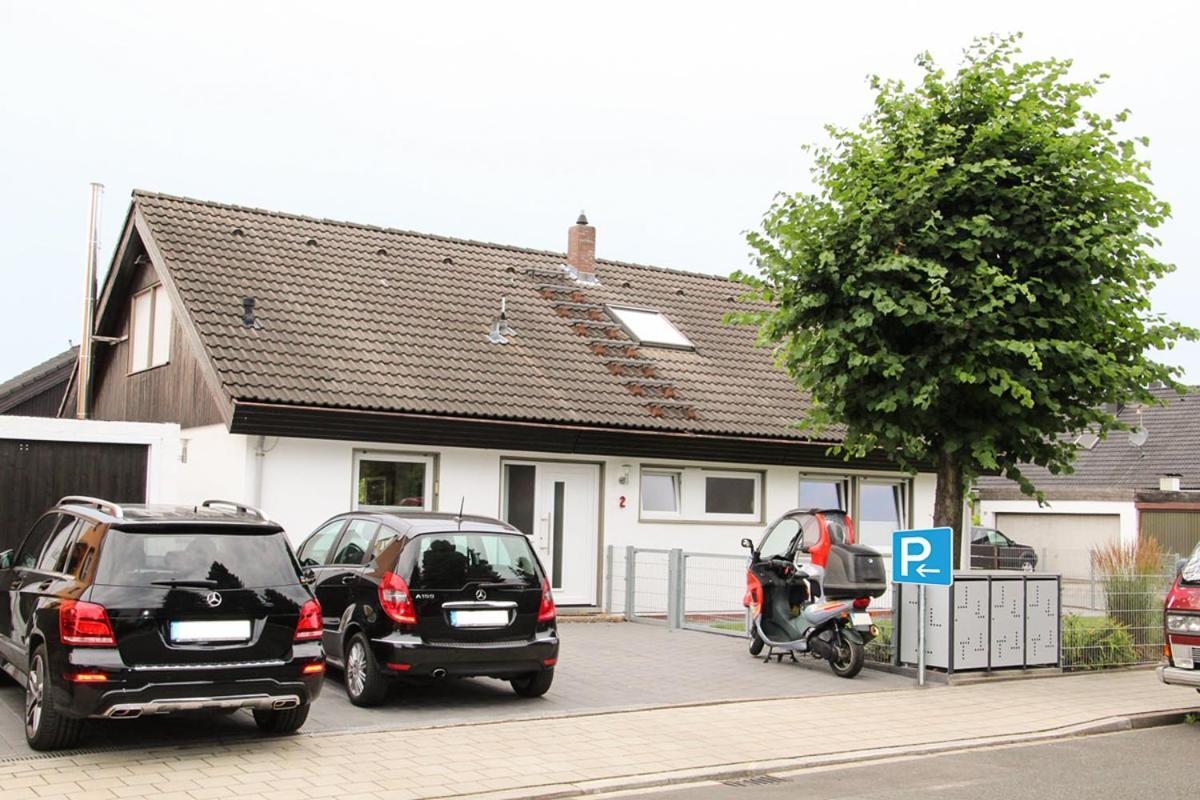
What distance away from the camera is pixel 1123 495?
36281 millimetres

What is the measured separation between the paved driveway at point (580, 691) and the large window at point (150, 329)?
7.81 metres

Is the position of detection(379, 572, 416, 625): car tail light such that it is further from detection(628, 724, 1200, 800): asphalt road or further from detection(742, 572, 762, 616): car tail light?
detection(742, 572, 762, 616): car tail light

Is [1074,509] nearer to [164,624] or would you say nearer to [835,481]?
[835,481]

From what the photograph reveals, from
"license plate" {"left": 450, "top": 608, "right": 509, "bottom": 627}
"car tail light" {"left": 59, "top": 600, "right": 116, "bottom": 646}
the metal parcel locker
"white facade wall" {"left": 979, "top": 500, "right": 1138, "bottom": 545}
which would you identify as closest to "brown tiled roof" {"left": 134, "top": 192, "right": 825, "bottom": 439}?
the metal parcel locker

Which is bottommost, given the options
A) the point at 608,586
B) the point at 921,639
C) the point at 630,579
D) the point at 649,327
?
the point at 921,639

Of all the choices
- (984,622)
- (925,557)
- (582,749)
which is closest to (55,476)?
(582,749)

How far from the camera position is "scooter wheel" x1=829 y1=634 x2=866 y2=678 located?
44.4ft

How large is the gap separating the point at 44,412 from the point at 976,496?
27720 mm

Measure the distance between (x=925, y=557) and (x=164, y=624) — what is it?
308 inches

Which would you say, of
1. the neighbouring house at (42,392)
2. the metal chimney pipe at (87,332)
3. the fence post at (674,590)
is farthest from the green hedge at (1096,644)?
the neighbouring house at (42,392)

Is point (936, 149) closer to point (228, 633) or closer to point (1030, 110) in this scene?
point (1030, 110)

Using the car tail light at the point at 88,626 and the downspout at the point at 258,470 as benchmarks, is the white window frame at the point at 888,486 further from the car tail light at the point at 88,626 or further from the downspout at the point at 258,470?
the car tail light at the point at 88,626

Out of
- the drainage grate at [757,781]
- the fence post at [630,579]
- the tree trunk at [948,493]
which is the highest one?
the tree trunk at [948,493]

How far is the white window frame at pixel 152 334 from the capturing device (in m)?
19.3
